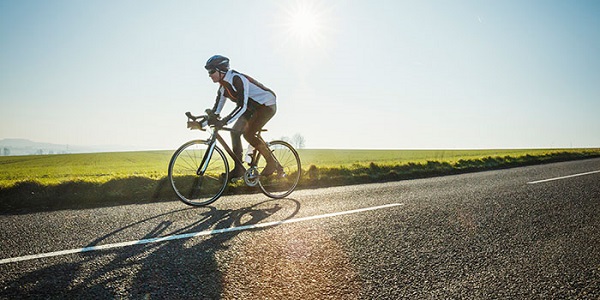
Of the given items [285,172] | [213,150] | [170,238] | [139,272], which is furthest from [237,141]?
[139,272]

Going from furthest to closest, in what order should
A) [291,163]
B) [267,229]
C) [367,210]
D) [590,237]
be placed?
[291,163] → [367,210] → [267,229] → [590,237]

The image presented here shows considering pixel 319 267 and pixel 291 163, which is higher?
pixel 291 163

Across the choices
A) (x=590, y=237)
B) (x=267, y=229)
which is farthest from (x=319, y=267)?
(x=590, y=237)

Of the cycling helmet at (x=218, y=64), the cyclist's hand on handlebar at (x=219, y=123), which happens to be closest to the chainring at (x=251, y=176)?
the cyclist's hand on handlebar at (x=219, y=123)

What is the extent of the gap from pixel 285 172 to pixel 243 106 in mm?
1780

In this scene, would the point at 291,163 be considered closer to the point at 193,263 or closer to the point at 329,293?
the point at 193,263

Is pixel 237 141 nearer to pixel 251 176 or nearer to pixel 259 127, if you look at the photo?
pixel 259 127

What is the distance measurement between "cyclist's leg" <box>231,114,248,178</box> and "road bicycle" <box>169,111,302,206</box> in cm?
7

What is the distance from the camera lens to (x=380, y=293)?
2.25 metres

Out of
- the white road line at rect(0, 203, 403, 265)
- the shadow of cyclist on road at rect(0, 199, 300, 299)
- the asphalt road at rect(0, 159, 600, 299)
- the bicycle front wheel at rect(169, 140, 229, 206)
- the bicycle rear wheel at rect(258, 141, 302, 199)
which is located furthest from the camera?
the bicycle rear wheel at rect(258, 141, 302, 199)

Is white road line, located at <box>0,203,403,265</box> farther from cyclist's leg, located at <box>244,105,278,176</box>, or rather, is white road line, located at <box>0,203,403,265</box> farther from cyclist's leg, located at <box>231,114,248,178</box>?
cyclist's leg, located at <box>244,105,278,176</box>

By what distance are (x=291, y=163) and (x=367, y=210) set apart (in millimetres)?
2668

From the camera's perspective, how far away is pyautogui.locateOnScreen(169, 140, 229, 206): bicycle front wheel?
566 cm

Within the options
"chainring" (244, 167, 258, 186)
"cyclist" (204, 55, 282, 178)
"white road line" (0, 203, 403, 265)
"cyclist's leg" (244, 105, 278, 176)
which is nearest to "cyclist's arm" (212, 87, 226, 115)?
"cyclist" (204, 55, 282, 178)
